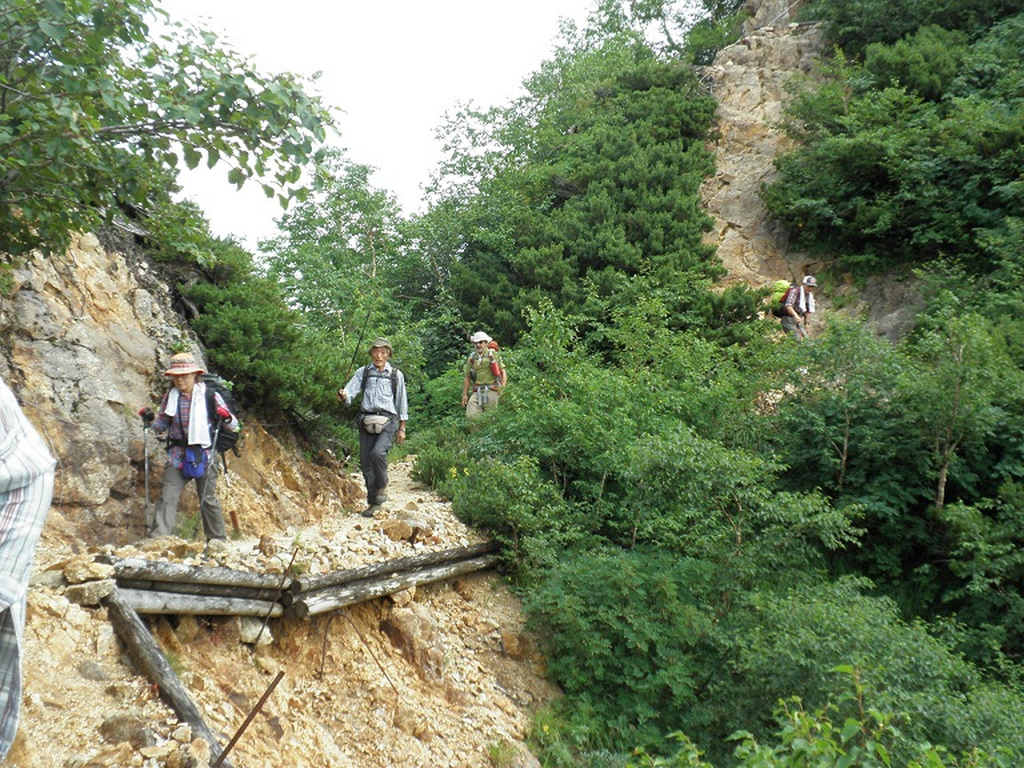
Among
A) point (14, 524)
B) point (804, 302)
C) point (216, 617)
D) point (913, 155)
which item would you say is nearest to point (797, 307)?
point (804, 302)

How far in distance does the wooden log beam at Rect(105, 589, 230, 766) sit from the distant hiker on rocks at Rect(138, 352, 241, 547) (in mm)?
2146

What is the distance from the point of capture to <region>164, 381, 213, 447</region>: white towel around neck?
22.4ft

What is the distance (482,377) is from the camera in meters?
11.6

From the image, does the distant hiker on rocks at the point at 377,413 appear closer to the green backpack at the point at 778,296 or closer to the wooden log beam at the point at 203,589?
the wooden log beam at the point at 203,589

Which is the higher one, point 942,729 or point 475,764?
point 942,729

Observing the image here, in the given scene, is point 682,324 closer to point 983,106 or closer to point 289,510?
point 983,106

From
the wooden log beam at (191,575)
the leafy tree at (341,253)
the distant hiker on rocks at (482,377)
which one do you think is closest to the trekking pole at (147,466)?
the wooden log beam at (191,575)

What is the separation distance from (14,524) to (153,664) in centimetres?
315

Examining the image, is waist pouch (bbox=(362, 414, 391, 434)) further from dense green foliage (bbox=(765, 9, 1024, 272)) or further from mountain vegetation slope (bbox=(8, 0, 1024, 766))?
dense green foliage (bbox=(765, 9, 1024, 272))

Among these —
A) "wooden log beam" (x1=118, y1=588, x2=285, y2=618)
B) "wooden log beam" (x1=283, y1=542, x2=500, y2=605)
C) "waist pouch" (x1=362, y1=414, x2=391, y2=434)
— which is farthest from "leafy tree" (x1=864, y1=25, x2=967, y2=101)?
"wooden log beam" (x1=118, y1=588, x2=285, y2=618)

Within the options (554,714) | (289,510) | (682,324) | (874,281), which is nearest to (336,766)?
(554,714)

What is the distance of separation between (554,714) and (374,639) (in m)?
1.69

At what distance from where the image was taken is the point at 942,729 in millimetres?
5645

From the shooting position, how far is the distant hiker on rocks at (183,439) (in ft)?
22.4
